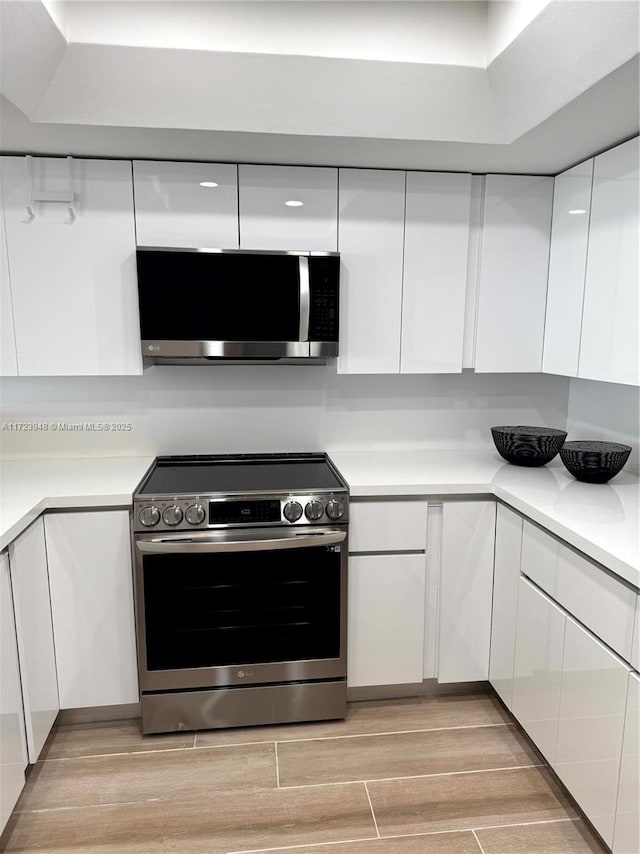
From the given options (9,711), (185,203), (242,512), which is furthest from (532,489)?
(9,711)

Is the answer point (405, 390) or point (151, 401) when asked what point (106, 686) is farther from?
point (405, 390)

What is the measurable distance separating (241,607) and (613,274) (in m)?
1.86

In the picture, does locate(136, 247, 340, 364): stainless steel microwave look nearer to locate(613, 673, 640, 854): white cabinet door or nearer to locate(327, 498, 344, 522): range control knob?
locate(327, 498, 344, 522): range control knob

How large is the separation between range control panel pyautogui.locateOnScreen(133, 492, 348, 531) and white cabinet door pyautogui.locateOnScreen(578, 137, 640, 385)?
1115mm

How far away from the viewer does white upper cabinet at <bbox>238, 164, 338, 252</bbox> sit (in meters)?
2.34

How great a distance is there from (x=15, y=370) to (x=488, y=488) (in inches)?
77.3

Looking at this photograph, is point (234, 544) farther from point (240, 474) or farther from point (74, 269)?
point (74, 269)

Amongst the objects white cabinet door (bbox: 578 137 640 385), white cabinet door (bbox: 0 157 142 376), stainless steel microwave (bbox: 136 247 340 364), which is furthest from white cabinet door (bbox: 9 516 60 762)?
white cabinet door (bbox: 578 137 640 385)

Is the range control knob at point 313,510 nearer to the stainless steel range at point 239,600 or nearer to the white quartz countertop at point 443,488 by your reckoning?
the stainless steel range at point 239,600

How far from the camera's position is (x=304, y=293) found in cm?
230

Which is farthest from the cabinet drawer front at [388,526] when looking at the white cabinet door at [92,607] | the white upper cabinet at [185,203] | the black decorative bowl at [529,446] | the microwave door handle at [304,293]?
the white upper cabinet at [185,203]

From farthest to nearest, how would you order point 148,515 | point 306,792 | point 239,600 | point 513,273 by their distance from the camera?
point 513,273, point 239,600, point 148,515, point 306,792

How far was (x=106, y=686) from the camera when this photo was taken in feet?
7.25

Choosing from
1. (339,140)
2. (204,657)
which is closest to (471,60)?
(339,140)
